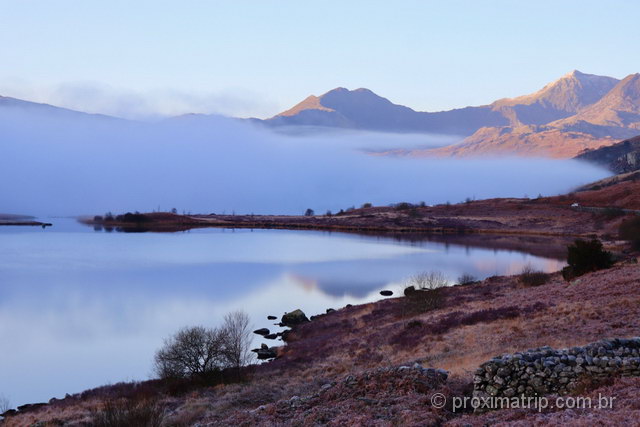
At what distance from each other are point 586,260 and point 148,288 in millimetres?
40821

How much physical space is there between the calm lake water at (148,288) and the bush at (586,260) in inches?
697

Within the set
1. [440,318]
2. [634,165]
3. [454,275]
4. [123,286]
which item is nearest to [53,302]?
[123,286]

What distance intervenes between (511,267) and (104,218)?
16701cm

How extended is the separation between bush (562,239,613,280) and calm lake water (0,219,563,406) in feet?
58.1

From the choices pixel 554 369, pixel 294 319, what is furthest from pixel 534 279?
pixel 554 369

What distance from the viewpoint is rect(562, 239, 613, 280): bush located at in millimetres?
38094

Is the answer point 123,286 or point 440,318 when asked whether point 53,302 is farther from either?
point 440,318

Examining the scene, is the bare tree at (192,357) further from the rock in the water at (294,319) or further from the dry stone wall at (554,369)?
the dry stone wall at (554,369)

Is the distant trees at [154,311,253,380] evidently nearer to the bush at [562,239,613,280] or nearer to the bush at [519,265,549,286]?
the bush at [519,265,549,286]

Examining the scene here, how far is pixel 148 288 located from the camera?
5509 centimetres

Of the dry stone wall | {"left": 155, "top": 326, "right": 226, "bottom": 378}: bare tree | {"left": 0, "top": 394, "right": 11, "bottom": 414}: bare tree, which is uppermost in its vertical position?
the dry stone wall

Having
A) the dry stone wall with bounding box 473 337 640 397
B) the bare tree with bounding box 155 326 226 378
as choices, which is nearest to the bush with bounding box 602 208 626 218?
the bare tree with bounding box 155 326 226 378

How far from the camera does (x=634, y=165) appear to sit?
621 feet

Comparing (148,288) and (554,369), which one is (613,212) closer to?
(148,288)
